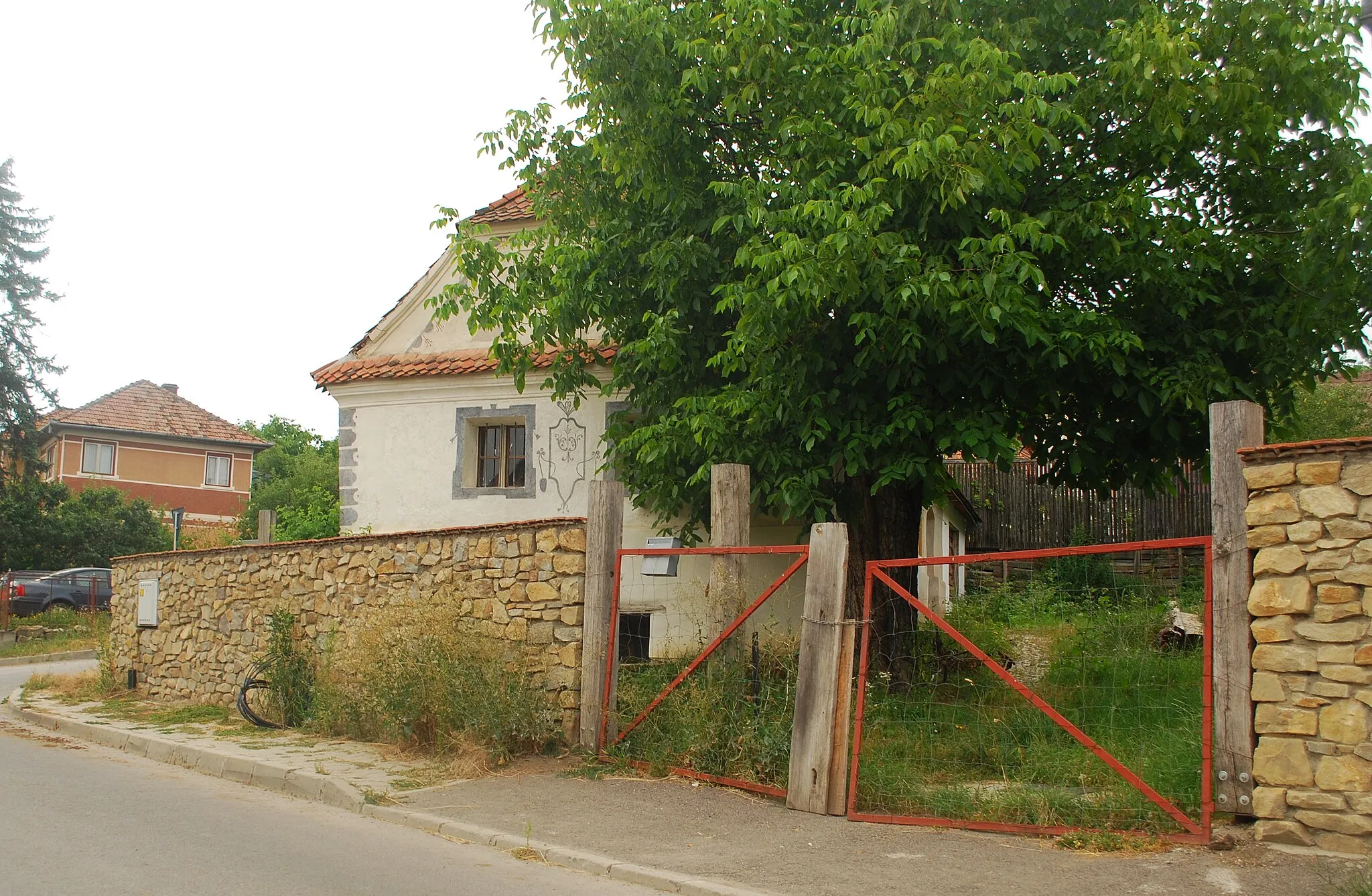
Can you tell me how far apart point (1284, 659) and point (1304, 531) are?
0.70 m

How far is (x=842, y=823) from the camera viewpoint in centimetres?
695

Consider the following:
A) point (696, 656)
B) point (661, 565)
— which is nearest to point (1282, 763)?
point (696, 656)

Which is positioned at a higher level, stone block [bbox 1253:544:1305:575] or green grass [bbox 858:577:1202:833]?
stone block [bbox 1253:544:1305:575]

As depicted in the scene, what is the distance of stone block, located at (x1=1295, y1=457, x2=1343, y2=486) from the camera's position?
595 cm

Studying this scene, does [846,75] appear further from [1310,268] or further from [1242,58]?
[1310,268]

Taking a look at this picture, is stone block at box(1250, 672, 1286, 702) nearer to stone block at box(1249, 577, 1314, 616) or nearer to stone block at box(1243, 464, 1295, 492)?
stone block at box(1249, 577, 1314, 616)

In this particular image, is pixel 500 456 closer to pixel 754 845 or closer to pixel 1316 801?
pixel 754 845

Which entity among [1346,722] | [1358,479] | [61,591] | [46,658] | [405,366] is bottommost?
[46,658]

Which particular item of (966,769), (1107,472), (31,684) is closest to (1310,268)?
(1107,472)

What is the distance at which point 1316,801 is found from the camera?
5867mm

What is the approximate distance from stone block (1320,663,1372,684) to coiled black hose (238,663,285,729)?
31.7 feet

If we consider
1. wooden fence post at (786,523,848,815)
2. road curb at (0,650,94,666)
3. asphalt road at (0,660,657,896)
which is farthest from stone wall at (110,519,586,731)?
road curb at (0,650,94,666)

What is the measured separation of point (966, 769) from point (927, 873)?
2.06 m

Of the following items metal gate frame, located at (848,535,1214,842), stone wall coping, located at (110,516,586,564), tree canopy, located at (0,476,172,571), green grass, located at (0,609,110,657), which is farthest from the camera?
tree canopy, located at (0,476,172,571)
